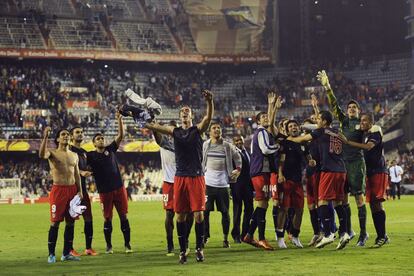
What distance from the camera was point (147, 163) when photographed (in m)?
62.5

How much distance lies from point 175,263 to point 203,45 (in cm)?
5798

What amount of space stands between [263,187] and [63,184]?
3958 millimetres

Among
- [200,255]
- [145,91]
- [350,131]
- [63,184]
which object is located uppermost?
[145,91]

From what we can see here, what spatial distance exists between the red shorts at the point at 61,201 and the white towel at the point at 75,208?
9 centimetres

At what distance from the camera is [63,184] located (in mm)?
16766

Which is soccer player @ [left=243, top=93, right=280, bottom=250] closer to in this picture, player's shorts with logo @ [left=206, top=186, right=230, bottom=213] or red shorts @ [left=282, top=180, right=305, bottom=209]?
red shorts @ [left=282, top=180, right=305, bottom=209]

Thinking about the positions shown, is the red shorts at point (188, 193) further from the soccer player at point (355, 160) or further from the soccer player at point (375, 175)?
the soccer player at point (355, 160)

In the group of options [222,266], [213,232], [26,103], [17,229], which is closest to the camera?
[222,266]

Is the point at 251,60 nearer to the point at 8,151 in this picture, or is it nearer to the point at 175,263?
the point at 8,151

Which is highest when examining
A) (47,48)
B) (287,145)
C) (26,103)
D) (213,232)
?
(47,48)

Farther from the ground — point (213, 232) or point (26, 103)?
point (26, 103)

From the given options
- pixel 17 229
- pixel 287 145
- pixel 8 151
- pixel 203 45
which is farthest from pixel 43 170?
pixel 287 145

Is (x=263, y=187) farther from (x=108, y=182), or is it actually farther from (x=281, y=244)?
(x=108, y=182)

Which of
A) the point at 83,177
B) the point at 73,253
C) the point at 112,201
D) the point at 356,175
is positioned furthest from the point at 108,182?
the point at 356,175
